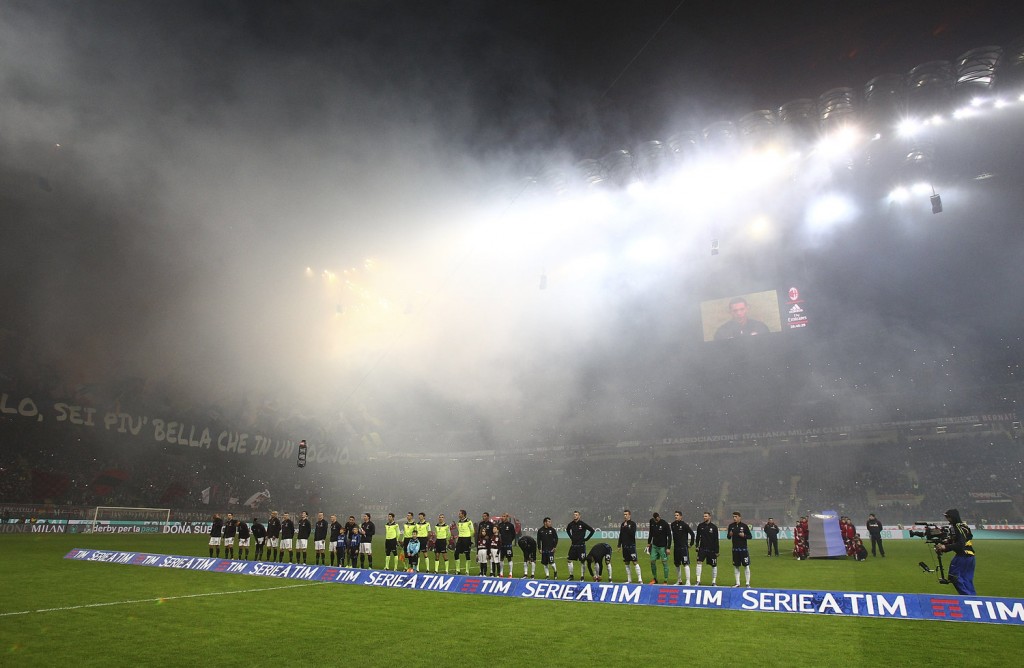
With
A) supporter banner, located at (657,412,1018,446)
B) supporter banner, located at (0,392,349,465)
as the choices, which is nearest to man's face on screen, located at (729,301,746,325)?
supporter banner, located at (657,412,1018,446)

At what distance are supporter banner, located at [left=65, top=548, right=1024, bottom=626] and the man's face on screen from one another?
3492cm

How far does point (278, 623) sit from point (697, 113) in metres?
24.0

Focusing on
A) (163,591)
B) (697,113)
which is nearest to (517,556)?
(163,591)

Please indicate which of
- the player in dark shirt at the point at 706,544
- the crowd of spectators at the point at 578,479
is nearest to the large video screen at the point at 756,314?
the crowd of spectators at the point at 578,479

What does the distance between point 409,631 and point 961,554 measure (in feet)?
→ 35.0

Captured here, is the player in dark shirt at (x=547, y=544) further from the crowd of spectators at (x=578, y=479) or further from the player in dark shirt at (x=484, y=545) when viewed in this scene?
the crowd of spectators at (x=578, y=479)

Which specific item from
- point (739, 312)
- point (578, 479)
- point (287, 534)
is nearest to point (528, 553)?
point (287, 534)

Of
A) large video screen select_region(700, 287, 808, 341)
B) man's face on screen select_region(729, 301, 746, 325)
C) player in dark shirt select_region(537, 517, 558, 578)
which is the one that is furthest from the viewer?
man's face on screen select_region(729, 301, 746, 325)

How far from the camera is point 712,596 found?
10.9 meters

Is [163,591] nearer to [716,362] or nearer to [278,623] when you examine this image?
[278,623]

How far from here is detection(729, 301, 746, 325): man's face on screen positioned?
42750mm

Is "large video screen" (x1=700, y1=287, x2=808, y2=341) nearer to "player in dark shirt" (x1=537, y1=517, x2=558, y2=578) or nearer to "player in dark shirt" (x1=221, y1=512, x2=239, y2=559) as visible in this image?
"player in dark shirt" (x1=537, y1=517, x2=558, y2=578)

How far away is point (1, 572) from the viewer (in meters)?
15.1

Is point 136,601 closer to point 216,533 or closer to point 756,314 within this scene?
point 216,533
